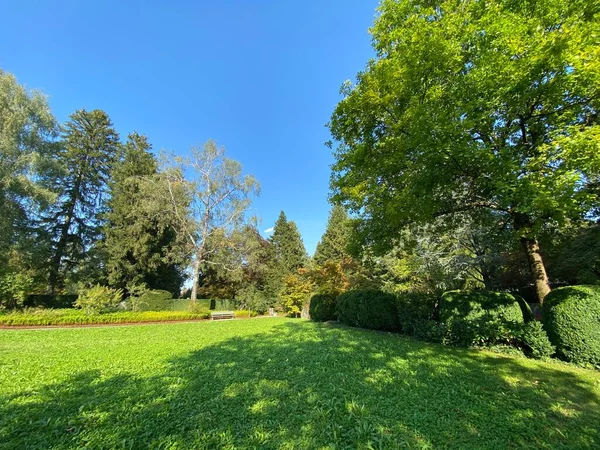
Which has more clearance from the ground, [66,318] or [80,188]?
[80,188]

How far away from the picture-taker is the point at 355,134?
320 inches

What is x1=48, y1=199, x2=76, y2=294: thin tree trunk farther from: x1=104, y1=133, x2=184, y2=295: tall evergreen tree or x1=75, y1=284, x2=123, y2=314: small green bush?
x1=75, y1=284, x2=123, y2=314: small green bush

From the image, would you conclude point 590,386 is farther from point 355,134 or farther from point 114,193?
point 114,193

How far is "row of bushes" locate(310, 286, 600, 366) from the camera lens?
5141 mm

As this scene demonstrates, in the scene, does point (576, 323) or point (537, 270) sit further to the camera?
point (537, 270)

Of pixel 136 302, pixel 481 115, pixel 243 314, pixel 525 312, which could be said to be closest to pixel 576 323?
pixel 525 312

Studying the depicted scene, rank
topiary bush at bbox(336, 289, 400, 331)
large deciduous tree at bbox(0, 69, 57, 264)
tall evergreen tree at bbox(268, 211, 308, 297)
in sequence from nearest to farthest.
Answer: topiary bush at bbox(336, 289, 400, 331), large deciduous tree at bbox(0, 69, 57, 264), tall evergreen tree at bbox(268, 211, 308, 297)

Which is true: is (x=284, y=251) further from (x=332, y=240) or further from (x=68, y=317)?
(x=68, y=317)

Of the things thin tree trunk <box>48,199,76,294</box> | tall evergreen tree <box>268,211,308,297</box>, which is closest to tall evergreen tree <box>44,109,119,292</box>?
thin tree trunk <box>48,199,76,294</box>

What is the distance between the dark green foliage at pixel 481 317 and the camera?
6.21 metres

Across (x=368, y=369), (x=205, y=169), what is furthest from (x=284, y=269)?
(x=368, y=369)

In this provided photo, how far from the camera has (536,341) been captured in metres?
5.64

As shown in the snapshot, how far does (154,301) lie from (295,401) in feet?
66.2

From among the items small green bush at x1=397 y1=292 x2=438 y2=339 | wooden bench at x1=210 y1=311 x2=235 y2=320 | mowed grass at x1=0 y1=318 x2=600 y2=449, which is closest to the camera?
mowed grass at x1=0 y1=318 x2=600 y2=449
